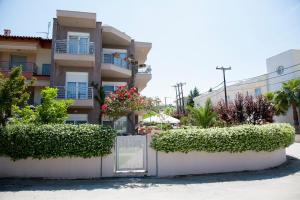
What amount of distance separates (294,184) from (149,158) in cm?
597

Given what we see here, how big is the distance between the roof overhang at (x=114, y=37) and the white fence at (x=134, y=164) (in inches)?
523

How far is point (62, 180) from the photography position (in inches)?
436

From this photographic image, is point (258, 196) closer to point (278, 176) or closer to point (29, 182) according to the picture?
point (278, 176)

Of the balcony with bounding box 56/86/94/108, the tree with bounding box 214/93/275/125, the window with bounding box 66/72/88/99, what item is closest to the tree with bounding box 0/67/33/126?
the balcony with bounding box 56/86/94/108

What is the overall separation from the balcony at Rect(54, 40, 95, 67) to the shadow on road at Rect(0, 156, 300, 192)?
37.0 feet

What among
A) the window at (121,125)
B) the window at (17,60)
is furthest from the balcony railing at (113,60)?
the window at (17,60)

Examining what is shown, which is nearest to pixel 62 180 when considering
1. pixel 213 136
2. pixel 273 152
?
pixel 213 136

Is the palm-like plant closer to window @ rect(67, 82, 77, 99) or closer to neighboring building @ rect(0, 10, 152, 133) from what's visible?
neighboring building @ rect(0, 10, 152, 133)

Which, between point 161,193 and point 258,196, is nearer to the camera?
point 258,196

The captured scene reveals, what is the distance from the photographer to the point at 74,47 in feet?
68.9

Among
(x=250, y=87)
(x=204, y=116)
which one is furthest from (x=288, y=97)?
(x=204, y=116)

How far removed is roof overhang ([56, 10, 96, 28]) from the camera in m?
20.0

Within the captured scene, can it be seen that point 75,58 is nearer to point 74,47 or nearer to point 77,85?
point 74,47

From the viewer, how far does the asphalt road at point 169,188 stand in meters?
8.57
